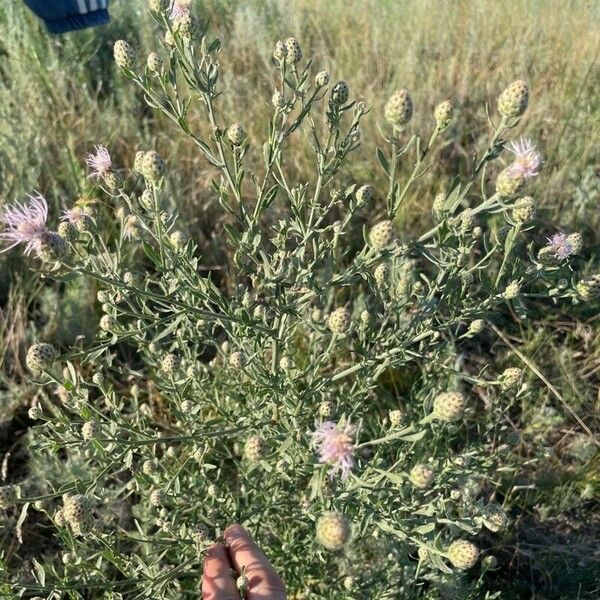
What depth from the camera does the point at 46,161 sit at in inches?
132

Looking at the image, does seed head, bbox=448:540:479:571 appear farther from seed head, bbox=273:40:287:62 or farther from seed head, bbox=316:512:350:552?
seed head, bbox=273:40:287:62

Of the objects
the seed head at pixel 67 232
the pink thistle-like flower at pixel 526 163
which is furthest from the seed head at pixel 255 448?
the pink thistle-like flower at pixel 526 163

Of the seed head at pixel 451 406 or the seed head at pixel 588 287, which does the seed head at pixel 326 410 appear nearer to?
the seed head at pixel 451 406

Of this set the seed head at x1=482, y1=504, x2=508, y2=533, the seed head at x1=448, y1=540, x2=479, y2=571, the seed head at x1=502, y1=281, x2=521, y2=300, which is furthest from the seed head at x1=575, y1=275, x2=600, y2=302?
the seed head at x1=448, y1=540, x2=479, y2=571

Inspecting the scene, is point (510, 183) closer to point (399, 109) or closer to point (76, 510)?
point (399, 109)

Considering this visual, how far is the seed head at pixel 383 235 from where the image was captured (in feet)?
4.60

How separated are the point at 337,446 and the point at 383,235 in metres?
0.49

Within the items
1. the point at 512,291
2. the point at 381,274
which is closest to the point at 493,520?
the point at 512,291

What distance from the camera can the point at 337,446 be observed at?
Answer: 146 centimetres

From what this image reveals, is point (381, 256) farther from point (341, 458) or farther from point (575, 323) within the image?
point (575, 323)

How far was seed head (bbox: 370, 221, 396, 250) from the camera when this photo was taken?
140cm

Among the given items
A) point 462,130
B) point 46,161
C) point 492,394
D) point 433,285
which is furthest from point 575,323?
point 46,161

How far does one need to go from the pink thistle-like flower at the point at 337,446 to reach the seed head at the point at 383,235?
429 mm

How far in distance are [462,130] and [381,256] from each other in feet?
8.45
